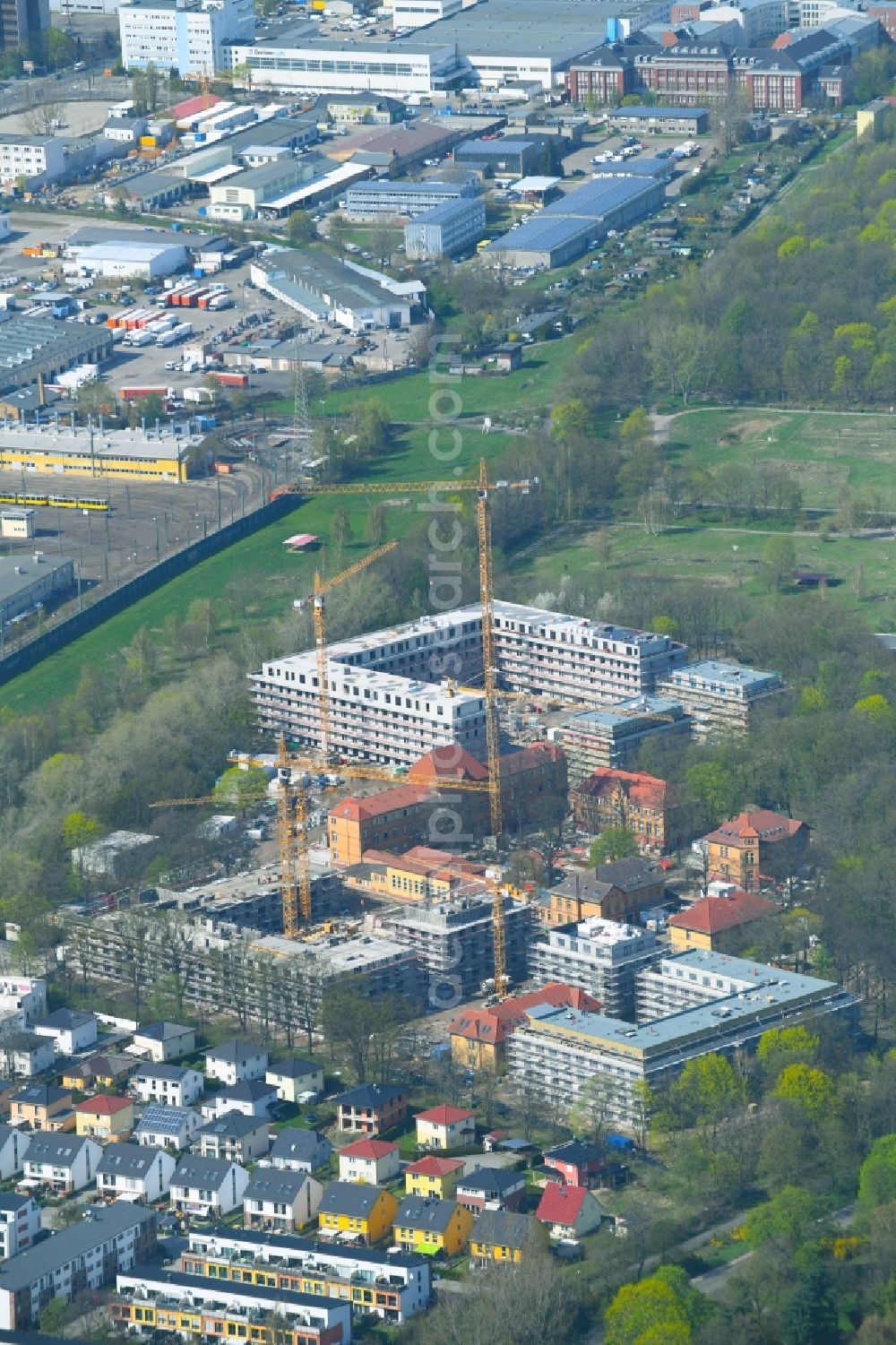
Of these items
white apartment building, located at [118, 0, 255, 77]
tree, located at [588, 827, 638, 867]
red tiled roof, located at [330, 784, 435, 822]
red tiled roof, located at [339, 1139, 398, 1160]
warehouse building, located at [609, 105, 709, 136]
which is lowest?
red tiled roof, located at [339, 1139, 398, 1160]

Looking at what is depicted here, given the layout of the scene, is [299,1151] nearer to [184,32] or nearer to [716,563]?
[716,563]

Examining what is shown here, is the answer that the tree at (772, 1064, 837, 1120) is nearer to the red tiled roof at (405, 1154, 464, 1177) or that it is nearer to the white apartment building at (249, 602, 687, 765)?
the red tiled roof at (405, 1154, 464, 1177)

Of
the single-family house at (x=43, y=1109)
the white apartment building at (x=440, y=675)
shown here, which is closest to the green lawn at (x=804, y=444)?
the white apartment building at (x=440, y=675)

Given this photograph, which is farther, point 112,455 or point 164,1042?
point 112,455

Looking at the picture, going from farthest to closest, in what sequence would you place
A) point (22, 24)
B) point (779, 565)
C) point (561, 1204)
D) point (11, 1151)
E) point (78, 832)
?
point (22, 24)
point (779, 565)
point (78, 832)
point (11, 1151)
point (561, 1204)

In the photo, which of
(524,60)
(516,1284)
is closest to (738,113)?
(524,60)

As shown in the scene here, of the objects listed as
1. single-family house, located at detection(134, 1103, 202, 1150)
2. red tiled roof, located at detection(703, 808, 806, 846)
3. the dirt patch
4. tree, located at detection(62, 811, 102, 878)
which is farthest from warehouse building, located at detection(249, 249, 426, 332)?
single-family house, located at detection(134, 1103, 202, 1150)

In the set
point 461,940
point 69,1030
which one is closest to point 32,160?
point 461,940
